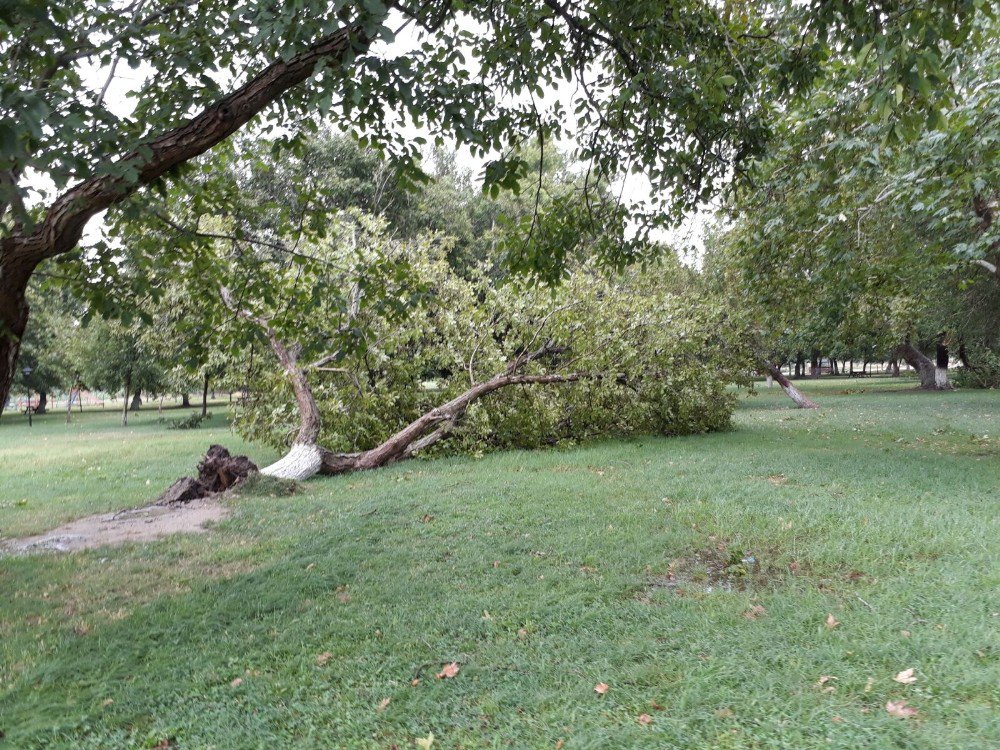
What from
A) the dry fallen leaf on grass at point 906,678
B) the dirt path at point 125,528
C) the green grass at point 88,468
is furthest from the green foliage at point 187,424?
the dry fallen leaf on grass at point 906,678

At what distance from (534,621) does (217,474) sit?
6.17 metres

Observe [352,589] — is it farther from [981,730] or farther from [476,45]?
[476,45]

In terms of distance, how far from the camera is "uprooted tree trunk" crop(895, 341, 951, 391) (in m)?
28.0

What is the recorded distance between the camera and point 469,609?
165 inches

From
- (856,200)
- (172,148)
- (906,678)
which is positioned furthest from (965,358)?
(172,148)

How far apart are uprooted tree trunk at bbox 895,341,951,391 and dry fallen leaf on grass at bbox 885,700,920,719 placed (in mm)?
29754

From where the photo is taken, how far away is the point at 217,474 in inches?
340

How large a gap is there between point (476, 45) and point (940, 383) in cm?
3015

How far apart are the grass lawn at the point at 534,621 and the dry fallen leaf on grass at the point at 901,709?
2.2 inches

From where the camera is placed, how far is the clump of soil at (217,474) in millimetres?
8375

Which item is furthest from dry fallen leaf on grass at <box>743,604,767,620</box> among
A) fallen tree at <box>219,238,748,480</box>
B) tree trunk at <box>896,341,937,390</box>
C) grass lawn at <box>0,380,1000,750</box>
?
tree trunk at <box>896,341,937,390</box>

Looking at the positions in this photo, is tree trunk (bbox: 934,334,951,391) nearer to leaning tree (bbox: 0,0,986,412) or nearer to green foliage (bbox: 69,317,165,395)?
leaning tree (bbox: 0,0,986,412)

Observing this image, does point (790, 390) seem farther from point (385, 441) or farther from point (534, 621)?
point (534, 621)

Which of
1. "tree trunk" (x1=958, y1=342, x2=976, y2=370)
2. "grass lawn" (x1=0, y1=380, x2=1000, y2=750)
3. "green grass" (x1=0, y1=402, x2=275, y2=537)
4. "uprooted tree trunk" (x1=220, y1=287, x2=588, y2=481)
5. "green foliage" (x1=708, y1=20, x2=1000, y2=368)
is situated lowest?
"green grass" (x1=0, y1=402, x2=275, y2=537)
